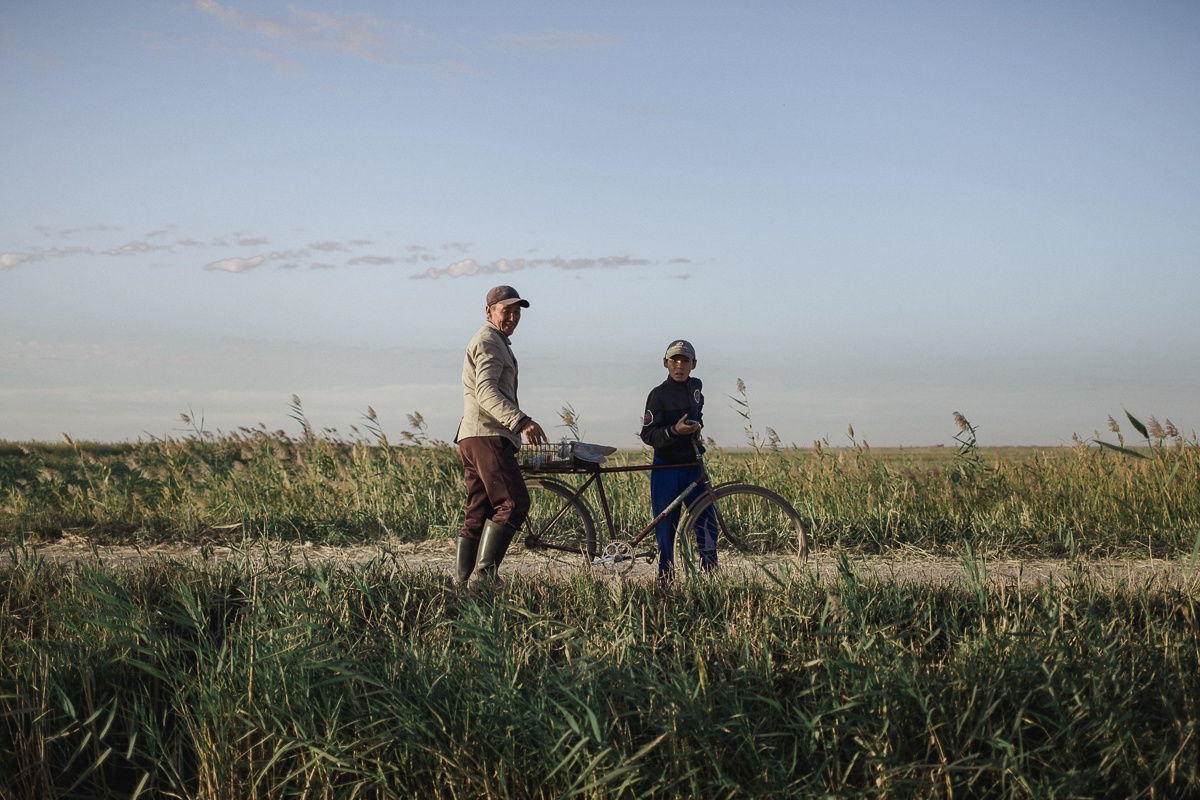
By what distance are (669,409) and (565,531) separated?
5.04ft

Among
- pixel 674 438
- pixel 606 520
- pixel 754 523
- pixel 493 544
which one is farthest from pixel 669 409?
pixel 754 523

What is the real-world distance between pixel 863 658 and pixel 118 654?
3813mm

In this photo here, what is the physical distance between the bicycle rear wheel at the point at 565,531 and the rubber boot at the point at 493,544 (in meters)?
1.02

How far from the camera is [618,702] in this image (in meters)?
4.13

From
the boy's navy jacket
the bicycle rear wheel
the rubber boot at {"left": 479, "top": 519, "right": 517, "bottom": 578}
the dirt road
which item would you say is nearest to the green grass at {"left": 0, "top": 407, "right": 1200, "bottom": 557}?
the dirt road

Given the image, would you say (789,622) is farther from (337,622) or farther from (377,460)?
(377,460)

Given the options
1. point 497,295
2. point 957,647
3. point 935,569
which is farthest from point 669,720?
point 935,569

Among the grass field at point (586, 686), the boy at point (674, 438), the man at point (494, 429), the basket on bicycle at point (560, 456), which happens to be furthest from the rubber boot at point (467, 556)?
the boy at point (674, 438)

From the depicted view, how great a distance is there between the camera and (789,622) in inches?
203

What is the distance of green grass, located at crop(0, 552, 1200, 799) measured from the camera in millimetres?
3773

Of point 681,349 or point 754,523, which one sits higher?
point 681,349

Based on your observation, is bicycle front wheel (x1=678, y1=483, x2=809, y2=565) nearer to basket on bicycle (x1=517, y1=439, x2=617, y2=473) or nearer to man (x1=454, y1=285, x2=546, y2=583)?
basket on bicycle (x1=517, y1=439, x2=617, y2=473)

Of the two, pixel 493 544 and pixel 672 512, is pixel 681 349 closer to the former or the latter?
pixel 672 512

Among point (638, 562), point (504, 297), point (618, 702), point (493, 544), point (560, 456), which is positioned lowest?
point (618, 702)
